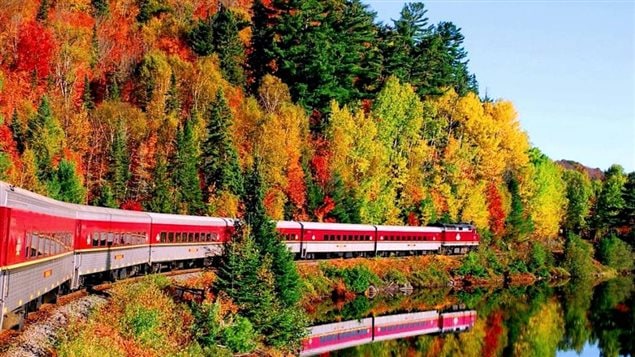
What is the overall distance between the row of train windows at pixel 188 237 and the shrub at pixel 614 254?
205 feet

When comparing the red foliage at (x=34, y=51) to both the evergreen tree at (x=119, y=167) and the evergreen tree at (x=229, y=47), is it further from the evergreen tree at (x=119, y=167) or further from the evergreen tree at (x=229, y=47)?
the evergreen tree at (x=229, y=47)

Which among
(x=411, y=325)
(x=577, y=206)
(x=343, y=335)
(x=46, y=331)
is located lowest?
(x=411, y=325)

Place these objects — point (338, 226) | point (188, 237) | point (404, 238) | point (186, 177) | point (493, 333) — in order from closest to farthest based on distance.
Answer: point (188, 237), point (493, 333), point (338, 226), point (186, 177), point (404, 238)

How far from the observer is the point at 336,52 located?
88.4 metres

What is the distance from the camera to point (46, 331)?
22109 millimetres

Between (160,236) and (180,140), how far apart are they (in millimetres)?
23988

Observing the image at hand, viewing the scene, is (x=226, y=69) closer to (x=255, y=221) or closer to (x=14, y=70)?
(x=14, y=70)

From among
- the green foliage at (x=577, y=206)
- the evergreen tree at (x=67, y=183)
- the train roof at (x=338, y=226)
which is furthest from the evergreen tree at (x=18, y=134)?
the green foliage at (x=577, y=206)

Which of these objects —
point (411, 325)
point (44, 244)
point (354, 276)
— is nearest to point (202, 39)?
point (354, 276)

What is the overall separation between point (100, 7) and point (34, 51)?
22951mm

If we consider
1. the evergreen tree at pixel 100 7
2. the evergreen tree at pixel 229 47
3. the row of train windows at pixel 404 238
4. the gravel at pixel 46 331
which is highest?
the evergreen tree at pixel 100 7

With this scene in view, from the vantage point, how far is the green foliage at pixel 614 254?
9765 centimetres

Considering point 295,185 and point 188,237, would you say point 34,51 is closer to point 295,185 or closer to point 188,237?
point 295,185

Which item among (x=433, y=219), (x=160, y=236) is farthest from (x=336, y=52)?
(x=160, y=236)
